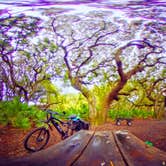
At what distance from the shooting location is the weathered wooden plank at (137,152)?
288 cm

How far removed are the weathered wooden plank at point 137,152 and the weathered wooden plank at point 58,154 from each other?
0.27 meters

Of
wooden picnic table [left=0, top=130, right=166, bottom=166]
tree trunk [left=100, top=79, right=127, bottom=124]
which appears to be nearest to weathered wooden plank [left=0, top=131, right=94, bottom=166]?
wooden picnic table [left=0, top=130, right=166, bottom=166]

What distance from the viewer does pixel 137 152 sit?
9.61 feet

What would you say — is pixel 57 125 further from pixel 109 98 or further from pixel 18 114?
pixel 109 98

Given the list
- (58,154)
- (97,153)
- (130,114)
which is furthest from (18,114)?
(130,114)

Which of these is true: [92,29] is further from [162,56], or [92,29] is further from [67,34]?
[162,56]

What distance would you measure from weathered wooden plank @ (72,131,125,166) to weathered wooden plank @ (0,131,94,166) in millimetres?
52

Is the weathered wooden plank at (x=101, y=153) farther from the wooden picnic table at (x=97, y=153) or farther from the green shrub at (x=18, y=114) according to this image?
the green shrub at (x=18, y=114)

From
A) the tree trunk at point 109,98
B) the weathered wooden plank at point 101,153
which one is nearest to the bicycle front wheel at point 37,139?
the weathered wooden plank at point 101,153

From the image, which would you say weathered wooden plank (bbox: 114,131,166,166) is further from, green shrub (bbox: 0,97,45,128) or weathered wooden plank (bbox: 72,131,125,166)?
green shrub (bbox: 0,97,45,128)

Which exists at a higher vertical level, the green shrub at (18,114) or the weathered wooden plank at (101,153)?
the green shrub at (18,114)

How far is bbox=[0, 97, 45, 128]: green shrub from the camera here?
118 inches

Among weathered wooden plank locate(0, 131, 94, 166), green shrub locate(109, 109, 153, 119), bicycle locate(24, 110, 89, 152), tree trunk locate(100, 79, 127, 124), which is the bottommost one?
weathered wooden plank locate(0, 131, 94, 166)

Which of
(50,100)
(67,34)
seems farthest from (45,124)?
(67,34)
